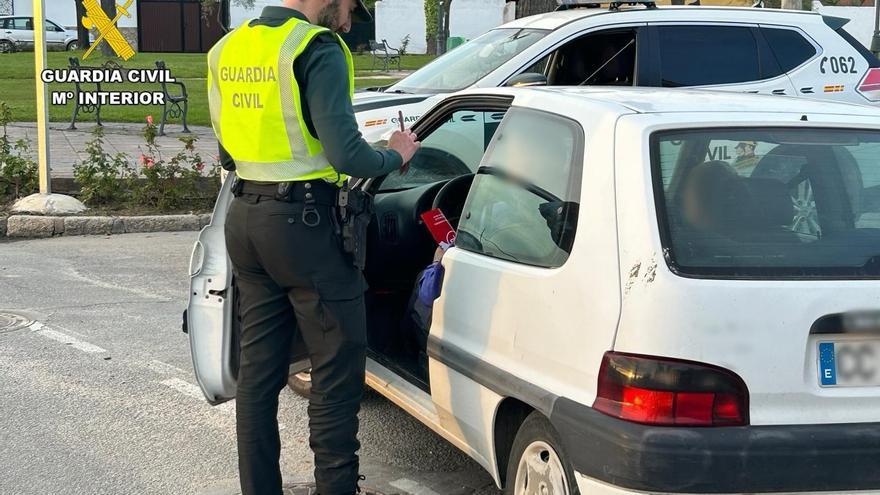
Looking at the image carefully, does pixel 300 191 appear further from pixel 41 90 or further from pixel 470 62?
pixel 41 90

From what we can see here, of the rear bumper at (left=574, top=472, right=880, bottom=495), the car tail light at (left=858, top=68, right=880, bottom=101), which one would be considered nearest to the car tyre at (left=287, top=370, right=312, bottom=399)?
the rear bumper at (left=574, top=472, right=880, bottom=495)

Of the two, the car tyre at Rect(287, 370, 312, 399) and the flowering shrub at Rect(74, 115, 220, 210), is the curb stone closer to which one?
the flowering shrub at Rect(74, 115, 220, 210)

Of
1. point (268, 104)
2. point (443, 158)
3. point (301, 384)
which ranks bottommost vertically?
point (301, 384)

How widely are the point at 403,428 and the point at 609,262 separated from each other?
2.24 m

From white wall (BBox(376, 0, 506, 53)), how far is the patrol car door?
40.1 metres

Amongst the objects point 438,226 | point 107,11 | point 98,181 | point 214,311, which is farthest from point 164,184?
point 107,11

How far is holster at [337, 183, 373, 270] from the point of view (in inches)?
132

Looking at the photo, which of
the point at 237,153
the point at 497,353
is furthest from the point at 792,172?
the point at 237,153

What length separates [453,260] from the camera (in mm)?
3695

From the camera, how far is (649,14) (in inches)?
321

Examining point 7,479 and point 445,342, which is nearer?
point 445,342

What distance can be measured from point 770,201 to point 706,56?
5.50 metres

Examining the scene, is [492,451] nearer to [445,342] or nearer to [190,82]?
[445,342]

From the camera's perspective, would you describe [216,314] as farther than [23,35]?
No
